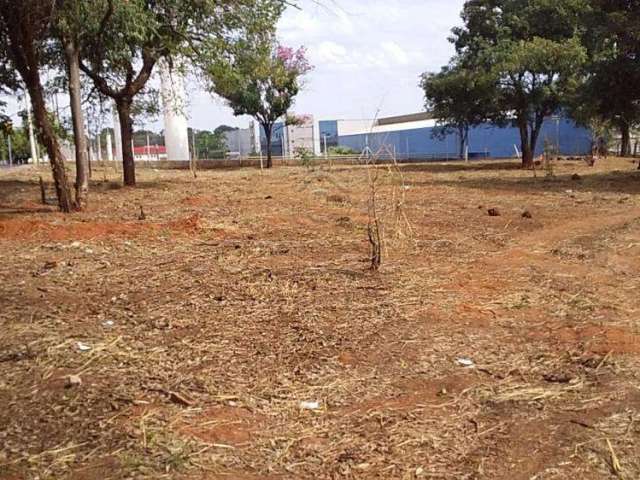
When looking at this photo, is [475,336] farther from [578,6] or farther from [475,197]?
[578,6]

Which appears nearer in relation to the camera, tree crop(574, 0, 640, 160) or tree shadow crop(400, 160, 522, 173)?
tree crop(574, 0, 640, 160)

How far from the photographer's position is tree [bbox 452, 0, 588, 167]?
20.4 m

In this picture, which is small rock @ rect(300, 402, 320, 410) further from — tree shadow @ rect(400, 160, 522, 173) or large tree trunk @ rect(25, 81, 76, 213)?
tree shadow @ rect(400, 160, 522, 173)

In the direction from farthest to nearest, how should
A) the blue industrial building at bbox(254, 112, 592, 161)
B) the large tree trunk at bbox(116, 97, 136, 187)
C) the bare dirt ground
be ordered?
the blue industrial building at bbox(254, 112, 592, 161) → the large tree trunk at bbox(116, 97, 136, 187) → the bare dirt ground

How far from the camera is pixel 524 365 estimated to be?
346cm

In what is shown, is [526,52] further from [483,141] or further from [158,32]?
[483,141]

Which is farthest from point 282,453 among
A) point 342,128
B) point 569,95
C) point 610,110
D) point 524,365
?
point 342,128

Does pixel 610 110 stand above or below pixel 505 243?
above

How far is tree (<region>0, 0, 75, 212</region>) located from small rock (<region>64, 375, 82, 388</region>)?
19.7 ft

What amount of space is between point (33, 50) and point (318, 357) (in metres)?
7.10

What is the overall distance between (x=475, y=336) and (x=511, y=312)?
60cm

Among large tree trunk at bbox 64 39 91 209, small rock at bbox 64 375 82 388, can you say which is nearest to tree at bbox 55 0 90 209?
large tree trunk at bbox 64 39 91 209

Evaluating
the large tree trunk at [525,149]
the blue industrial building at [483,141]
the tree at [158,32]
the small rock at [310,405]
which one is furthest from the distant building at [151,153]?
the small rock at [310,405]

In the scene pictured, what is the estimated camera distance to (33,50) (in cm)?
846
